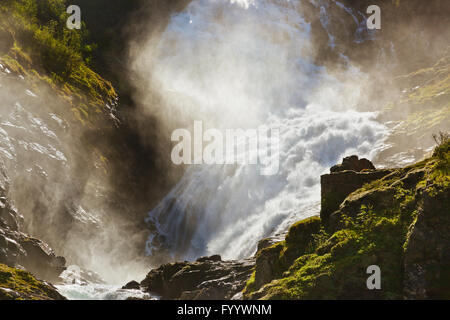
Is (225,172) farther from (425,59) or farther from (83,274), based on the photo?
(425,59)

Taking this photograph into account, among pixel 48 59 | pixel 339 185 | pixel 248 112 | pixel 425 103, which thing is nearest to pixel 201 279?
pixel 339 185

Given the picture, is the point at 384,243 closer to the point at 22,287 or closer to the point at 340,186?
the point at 340,186

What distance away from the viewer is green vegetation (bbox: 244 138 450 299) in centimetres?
912

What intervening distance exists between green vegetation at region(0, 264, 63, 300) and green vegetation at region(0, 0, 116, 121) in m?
26.7

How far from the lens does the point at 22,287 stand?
49.6 ft

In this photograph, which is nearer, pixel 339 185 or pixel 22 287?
pixel 339 185

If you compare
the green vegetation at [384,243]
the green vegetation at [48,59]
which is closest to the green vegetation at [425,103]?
the green vegetation at [384,243]

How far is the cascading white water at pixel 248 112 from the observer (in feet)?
152

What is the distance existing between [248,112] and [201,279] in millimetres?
57742

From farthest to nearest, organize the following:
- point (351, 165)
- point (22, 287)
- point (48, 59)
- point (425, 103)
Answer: point (425, 103) → point (48, 59) → point (351, 165) → point (22, 287)

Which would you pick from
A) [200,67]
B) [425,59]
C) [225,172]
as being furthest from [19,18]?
[425,59]

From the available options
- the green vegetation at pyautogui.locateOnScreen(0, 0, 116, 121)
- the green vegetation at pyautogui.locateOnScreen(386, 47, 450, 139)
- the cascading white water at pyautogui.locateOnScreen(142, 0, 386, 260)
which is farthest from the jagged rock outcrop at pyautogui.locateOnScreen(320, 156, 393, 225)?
the green vegetation at pyautogui.locateOnScreen(386, 47, 450, 139)

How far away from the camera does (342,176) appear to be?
13.4m

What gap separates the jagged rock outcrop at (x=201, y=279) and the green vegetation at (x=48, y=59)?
82.1 feet
